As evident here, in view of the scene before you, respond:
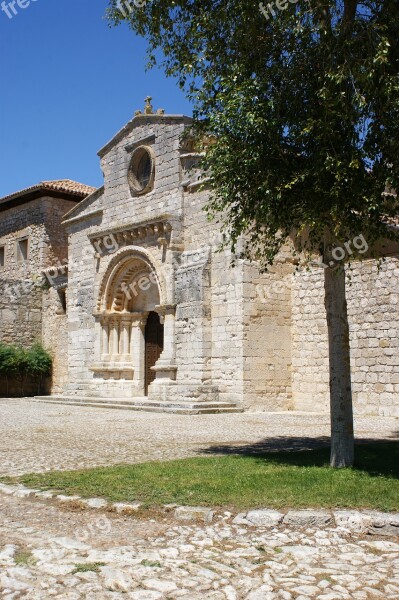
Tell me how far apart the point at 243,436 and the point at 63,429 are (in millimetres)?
3361

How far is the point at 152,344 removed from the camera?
68.8 feet

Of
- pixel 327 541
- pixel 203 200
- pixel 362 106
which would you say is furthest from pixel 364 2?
pixel 203 200

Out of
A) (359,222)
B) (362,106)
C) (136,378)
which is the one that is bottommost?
(136,378)

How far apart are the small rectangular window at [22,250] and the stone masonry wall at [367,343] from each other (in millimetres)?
16505

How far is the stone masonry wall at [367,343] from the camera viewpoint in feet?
47.9

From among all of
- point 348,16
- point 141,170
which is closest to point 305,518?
point 348,16

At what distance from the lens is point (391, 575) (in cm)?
383

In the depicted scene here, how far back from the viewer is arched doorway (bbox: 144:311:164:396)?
68.0 ft

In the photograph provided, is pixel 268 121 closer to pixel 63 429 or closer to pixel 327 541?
pixel 327 541

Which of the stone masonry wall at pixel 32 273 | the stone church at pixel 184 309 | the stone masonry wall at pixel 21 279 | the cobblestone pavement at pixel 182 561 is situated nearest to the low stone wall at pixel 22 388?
the stone masonry wall at pixel 32 273

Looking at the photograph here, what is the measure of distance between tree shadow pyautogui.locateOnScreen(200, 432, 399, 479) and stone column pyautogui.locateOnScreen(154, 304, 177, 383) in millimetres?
7497

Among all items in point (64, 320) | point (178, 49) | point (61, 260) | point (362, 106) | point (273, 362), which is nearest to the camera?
point (362, 106)

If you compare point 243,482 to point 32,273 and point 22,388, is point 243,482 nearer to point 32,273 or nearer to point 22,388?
point 22,388

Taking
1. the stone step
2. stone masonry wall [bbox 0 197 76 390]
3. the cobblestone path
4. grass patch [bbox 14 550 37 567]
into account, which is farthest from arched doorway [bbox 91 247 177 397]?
grass patch [bbox 14 550 37 567]
